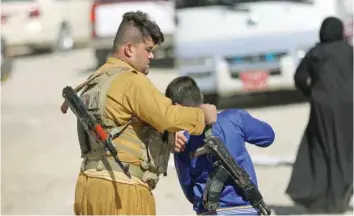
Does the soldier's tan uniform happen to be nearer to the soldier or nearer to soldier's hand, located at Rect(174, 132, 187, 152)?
the soldier

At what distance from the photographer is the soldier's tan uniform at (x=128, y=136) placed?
13.2ft

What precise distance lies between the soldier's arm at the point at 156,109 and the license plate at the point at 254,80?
29.0 feet

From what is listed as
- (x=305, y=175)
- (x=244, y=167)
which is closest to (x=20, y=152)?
(x=305, y=175)

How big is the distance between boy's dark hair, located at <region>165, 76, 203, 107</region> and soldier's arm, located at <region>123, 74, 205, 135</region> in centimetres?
39

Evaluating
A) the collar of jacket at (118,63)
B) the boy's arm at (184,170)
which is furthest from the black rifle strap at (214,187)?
the collar of jacket at (118,63)

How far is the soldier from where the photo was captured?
4086 millimetres

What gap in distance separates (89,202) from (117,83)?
52 cm

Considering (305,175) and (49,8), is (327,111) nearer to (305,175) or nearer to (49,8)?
(305,175)

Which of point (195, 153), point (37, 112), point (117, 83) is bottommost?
point (37, 112)

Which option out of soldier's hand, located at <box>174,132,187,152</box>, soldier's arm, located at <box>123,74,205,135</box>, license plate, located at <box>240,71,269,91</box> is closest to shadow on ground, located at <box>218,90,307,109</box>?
license plate, located at <box>240,71,269,91</box>

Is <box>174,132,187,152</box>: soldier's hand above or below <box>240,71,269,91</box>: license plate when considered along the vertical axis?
above

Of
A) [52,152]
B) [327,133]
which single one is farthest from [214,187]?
[52,152]

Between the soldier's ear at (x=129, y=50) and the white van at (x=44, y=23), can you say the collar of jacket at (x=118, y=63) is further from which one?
the white van at (x=44, y=23)

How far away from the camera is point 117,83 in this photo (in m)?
4.11
